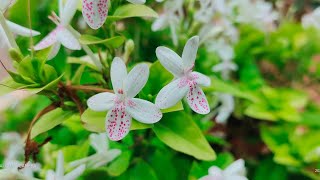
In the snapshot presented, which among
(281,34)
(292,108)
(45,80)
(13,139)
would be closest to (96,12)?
(45,80)

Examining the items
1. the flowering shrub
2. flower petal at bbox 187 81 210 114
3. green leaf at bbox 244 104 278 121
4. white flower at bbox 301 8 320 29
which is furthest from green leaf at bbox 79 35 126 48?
white flower at bbox 301 8 320 29

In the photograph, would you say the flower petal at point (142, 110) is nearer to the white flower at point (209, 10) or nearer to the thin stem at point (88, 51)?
the thin stem at point (88, 51)

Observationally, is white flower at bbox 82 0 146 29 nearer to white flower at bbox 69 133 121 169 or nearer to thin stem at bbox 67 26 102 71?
thin stem at bbox 67 26 102 71

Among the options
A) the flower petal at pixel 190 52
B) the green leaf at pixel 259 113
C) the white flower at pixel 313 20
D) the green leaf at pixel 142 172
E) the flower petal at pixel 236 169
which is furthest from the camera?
the white flower at pixel 313 20

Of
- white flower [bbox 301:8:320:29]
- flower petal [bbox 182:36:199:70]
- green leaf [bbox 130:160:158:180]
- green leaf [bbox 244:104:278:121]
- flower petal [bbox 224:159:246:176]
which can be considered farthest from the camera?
white flower [bbox 301:8:320:29]

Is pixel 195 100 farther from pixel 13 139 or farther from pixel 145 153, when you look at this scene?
pixel 13 139

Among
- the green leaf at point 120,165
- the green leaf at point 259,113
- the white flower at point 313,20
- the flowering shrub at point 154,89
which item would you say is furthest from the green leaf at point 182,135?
the white flower at point 313,20
